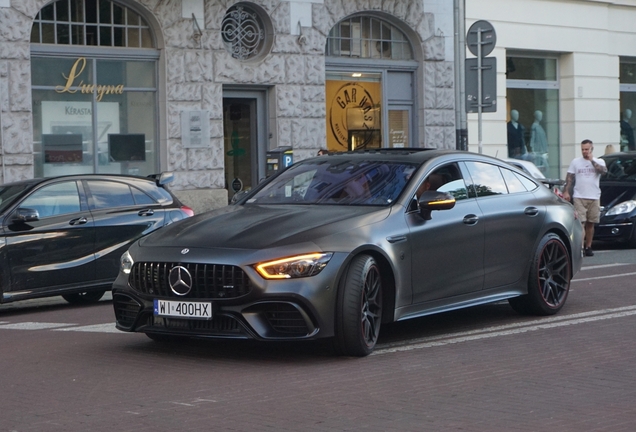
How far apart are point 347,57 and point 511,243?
15.1 m

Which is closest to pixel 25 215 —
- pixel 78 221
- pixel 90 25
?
pixel 78 221

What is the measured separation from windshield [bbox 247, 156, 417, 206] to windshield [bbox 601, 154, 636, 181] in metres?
11.5

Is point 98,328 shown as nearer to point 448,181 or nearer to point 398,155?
point 398,155

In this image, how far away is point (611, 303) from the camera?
11164 millimetres

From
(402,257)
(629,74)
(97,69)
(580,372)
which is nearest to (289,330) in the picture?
(402,257)

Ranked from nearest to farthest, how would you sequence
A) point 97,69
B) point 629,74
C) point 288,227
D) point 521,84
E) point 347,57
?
point 288,227 → point 97,69 → point 347,57 → point 521,84 → point 629,74

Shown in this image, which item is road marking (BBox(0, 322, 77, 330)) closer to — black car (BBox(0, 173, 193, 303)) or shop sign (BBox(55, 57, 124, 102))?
black car (BBox(0, 173, 193, 303))

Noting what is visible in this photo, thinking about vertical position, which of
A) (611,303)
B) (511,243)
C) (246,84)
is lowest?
(611,303)

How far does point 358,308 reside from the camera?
788 cm

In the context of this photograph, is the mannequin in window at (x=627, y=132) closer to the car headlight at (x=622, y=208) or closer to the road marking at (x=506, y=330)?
the car headlight at (x=622, y=208)

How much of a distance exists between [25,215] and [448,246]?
4.92m

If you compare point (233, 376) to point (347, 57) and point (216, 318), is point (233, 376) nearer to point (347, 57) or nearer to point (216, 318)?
point (216, 318)

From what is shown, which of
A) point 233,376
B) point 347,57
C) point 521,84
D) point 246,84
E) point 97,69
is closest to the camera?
point 233,376

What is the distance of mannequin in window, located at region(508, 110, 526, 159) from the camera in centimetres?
2738
